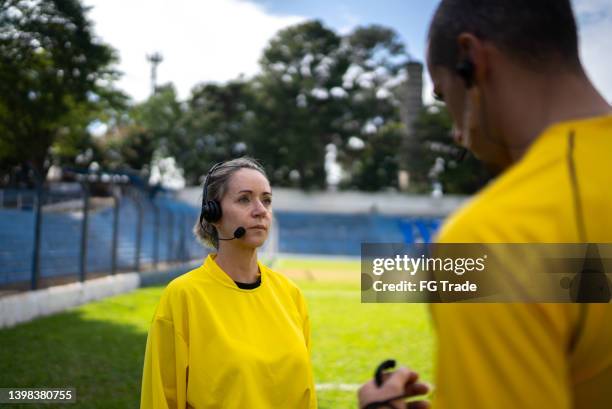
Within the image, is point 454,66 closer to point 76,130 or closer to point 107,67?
point 107,67

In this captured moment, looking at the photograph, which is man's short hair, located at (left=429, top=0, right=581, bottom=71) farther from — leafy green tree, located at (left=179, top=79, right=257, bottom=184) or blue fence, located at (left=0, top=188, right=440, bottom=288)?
leafy green tree, located at (left=179, top=79, right=257, bottom=184)

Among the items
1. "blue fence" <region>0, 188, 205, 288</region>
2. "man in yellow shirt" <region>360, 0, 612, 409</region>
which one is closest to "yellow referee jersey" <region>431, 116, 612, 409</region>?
"man in yellow shirt" <region>360, 0, 612, 409</region>

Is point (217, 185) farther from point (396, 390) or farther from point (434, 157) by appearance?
point (434, 157)

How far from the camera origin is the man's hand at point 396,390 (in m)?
1.19

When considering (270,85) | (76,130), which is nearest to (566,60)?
(76,130)

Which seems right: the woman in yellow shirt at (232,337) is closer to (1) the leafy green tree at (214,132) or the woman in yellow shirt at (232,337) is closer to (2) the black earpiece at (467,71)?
(2) the black earpiece at (467,71)

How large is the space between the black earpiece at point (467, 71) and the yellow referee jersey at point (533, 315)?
189mm

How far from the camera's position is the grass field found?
6.52 metres

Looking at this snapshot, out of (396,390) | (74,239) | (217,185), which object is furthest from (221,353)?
(74,239)

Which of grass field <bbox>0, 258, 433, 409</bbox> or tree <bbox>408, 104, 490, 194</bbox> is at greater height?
tree <bbox>408, 104, 490, 194</bbox>

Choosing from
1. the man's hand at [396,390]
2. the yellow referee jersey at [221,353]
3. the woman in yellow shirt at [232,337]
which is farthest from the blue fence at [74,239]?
the man's hand at [396,390]

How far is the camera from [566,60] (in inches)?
44.8

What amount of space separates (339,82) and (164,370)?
179 feet

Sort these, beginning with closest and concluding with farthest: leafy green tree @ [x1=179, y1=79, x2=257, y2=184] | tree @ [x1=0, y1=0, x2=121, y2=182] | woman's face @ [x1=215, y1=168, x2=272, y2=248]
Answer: woman's face @ [x1=215, y1=168, x2=272, y2=248] → tree @ [x1=0, y1=0, x2=121, y2=182] → leafy green tree @ [x1=179, y1=79, x2=257, y2=184]
